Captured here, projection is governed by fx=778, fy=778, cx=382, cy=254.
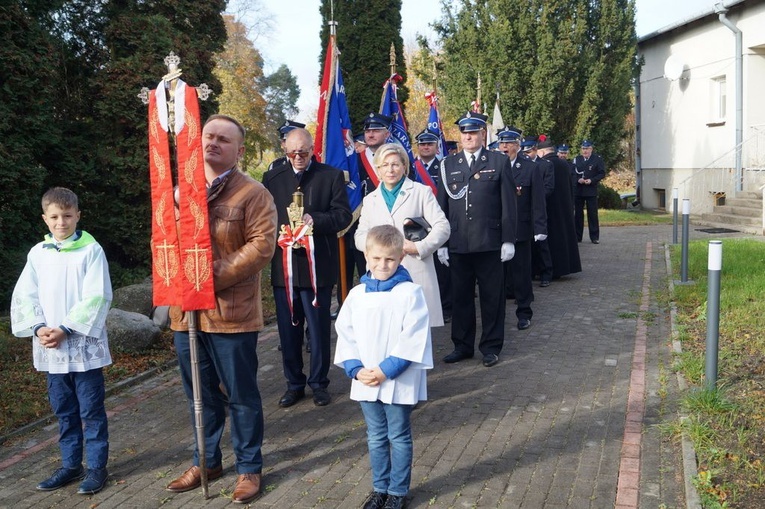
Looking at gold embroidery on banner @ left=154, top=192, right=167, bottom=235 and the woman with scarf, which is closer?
gold embroidery on banner @ left=154, top=192, right=167, bottom=235

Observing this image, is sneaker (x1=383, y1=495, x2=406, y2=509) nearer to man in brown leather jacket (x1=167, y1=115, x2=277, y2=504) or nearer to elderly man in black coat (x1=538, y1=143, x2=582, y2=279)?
man in brown leather jacket (x1=167, y1=115, x2=277, y2=504)

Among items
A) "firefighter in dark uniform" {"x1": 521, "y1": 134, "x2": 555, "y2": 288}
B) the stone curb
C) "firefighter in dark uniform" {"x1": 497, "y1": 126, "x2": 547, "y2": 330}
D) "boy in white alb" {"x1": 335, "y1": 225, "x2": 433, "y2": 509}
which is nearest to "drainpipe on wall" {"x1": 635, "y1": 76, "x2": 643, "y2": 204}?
"firefighter in dark uniform" {"x1": 521, "y1": 134, "x2": 555, "y2": 288}

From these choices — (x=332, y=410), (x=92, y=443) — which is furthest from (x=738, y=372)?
(x=92, y=443)

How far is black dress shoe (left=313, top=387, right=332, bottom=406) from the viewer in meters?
6.14

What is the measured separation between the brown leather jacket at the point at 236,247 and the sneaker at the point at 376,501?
1142mm

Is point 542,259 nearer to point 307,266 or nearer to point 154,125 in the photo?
point 307,266

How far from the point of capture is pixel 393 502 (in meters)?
4.20

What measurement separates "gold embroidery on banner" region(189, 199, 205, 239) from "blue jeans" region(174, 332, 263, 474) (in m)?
0.64

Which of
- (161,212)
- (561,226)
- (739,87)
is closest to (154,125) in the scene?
(161,212)

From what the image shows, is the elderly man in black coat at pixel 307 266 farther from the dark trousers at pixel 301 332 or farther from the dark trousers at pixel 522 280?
the dark trousers at pixel 522 280

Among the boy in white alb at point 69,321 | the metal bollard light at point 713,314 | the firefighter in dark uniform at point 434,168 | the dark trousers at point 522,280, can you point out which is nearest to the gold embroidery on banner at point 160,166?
the boy in white alb at point 69,321

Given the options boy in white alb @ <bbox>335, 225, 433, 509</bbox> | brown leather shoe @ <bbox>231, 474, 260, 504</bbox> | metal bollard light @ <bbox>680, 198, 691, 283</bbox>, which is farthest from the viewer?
metal bollard light @ <bbox>680, 198, 691, 283</bbox>

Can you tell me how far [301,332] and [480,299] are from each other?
191 cm

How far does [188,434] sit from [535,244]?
7.31 metres
